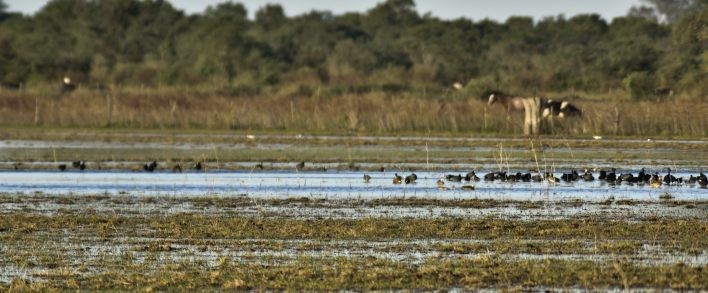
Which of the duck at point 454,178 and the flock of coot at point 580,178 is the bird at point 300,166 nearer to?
the flock of coot at point 580,178

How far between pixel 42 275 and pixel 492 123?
32663 millimetres

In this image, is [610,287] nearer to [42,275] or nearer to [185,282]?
[185,282]

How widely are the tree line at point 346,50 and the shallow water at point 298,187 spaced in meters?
22.4

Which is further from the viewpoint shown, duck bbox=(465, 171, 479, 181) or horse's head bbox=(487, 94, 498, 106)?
horse's head bbox=(487, 94, 498, 106)

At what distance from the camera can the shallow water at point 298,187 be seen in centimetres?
2352

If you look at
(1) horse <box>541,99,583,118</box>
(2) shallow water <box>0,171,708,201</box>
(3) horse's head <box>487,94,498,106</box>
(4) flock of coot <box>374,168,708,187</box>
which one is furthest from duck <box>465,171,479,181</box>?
(3) horse's head <box>487,94,498,106</box>

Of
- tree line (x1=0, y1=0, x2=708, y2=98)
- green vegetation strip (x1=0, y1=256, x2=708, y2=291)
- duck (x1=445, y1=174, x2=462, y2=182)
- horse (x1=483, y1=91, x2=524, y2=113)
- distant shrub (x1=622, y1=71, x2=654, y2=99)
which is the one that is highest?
tree line (x1=0, y1=0, x2=708, y2=98)

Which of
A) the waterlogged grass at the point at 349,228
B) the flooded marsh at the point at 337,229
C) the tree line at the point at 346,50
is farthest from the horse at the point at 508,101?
the waterlogged grass at the point at 349,228

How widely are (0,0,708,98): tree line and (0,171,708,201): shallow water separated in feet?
73.3

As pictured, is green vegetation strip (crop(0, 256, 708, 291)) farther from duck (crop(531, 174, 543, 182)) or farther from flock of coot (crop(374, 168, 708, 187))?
duck (crop(531, 174, 543, 182))

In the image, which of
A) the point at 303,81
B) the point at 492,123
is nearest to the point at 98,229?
the point at 492,123

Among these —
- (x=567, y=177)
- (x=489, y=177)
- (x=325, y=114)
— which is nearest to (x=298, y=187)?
(x=489, y=177)

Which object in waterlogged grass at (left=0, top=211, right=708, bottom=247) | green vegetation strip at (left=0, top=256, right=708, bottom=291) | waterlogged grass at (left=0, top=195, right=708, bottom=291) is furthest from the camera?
waterlogged grass at (left=0, top=211, right=708, bottom=247)

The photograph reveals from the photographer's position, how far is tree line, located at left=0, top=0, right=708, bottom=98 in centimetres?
6088
